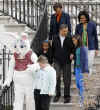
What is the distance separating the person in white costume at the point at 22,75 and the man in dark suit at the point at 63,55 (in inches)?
52.3

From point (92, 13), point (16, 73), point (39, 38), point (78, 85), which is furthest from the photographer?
point (92, 13)

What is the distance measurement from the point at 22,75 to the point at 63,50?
1666 mm

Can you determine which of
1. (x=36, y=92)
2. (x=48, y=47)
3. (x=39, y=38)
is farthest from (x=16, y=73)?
(x=39, y=38)

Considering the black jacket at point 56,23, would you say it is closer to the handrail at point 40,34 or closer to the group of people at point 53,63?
the group of people at point 53,63

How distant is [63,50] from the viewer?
13.8 metres

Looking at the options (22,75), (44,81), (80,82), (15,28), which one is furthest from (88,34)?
(22,75)

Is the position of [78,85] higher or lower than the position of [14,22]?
lower

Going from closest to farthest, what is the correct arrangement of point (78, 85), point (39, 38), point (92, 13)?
point (78, 85)
point (39, 38)
point (92, 13)

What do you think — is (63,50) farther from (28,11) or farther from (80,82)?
(28,11)

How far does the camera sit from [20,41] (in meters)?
12.6

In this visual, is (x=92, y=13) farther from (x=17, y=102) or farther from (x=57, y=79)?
(x=17, y=102)

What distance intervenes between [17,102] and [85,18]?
9.30 feet

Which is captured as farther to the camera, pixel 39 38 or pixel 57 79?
pixel 39 38

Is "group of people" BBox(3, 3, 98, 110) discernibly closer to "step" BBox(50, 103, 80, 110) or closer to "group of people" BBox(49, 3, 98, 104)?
"group of people" BBox(49, 3, 98, 104)
